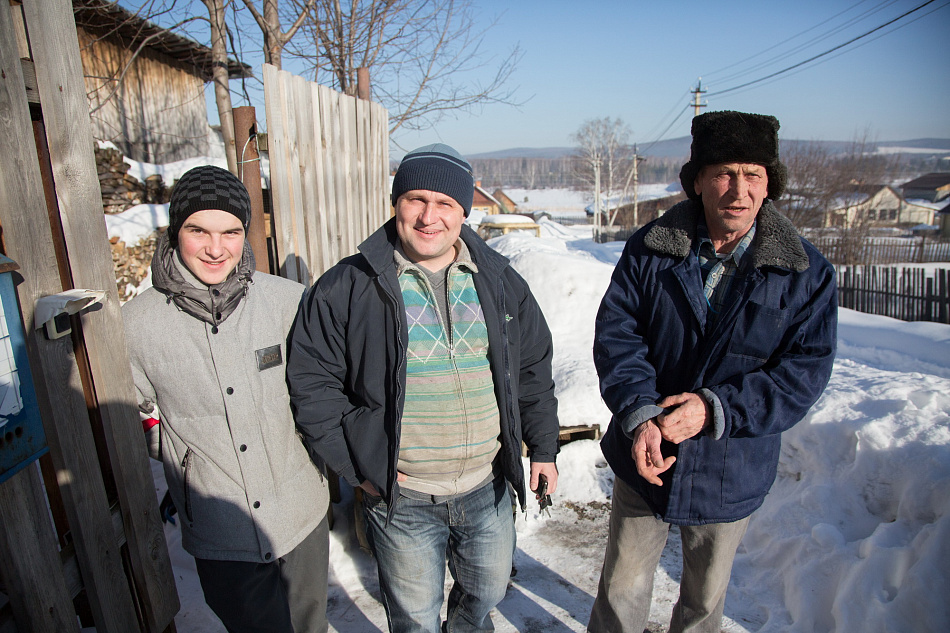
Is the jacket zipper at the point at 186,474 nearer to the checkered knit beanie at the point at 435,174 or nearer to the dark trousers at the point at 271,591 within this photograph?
the dark trousers at the point at 271,591

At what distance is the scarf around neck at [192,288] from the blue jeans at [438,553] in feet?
2.85

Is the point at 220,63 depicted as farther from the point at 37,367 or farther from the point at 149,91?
the point at 149,91

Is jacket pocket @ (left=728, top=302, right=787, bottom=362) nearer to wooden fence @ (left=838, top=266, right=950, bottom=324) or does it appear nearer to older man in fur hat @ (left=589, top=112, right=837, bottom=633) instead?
older man in fur hat @ (left=589, top=112, right=837, bottom=633)

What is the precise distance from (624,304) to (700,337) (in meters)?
0.30

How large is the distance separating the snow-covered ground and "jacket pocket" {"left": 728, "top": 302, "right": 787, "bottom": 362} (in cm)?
130

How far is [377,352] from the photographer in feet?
6.10

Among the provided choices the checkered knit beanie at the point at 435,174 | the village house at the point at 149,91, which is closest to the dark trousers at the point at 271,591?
the checkered knit beanie at the point at 435,174

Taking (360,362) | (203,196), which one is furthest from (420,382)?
(203,196)

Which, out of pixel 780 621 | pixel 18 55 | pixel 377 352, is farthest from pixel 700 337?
pixel 18 55

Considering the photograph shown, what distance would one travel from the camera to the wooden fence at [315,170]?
2663mm

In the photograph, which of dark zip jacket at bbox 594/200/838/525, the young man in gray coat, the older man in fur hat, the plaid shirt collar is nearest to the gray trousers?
the older man in fur hat

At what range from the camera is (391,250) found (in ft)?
6.25

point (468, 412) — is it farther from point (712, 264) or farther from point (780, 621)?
point (780, 621)

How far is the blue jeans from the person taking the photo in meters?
1.95
